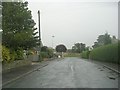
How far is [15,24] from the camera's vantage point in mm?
29844

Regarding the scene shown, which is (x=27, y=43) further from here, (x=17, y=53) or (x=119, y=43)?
(x=119, y=43)

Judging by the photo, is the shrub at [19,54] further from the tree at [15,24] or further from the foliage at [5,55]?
the foliage at [5,55]

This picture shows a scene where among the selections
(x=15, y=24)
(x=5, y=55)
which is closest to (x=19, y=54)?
(x=15, y=24)

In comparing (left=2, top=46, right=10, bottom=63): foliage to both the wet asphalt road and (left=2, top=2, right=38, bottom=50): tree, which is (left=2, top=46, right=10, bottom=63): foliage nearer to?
(left=2, top=2, right=38, bottom=50): tree

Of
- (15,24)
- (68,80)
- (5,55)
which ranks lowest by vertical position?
(68,80)

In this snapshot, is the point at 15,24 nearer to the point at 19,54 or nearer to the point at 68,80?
the point at 19,54

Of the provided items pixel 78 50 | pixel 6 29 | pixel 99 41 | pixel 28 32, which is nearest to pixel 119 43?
pixel 28 32

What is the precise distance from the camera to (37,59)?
2063 inches

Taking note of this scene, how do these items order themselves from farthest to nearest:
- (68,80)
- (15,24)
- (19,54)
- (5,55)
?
(19,54), (15,24), (5,55), (68,80)

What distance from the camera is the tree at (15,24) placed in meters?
28.8

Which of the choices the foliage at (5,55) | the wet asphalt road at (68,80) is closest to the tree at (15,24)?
the foliage at (5,55)

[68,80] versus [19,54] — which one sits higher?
[19,54]

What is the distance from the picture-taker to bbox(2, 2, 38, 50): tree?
94.5 ft

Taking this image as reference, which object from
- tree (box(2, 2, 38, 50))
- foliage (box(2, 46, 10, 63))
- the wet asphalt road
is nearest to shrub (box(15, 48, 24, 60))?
tree (box(2, 2, 38, 50))
